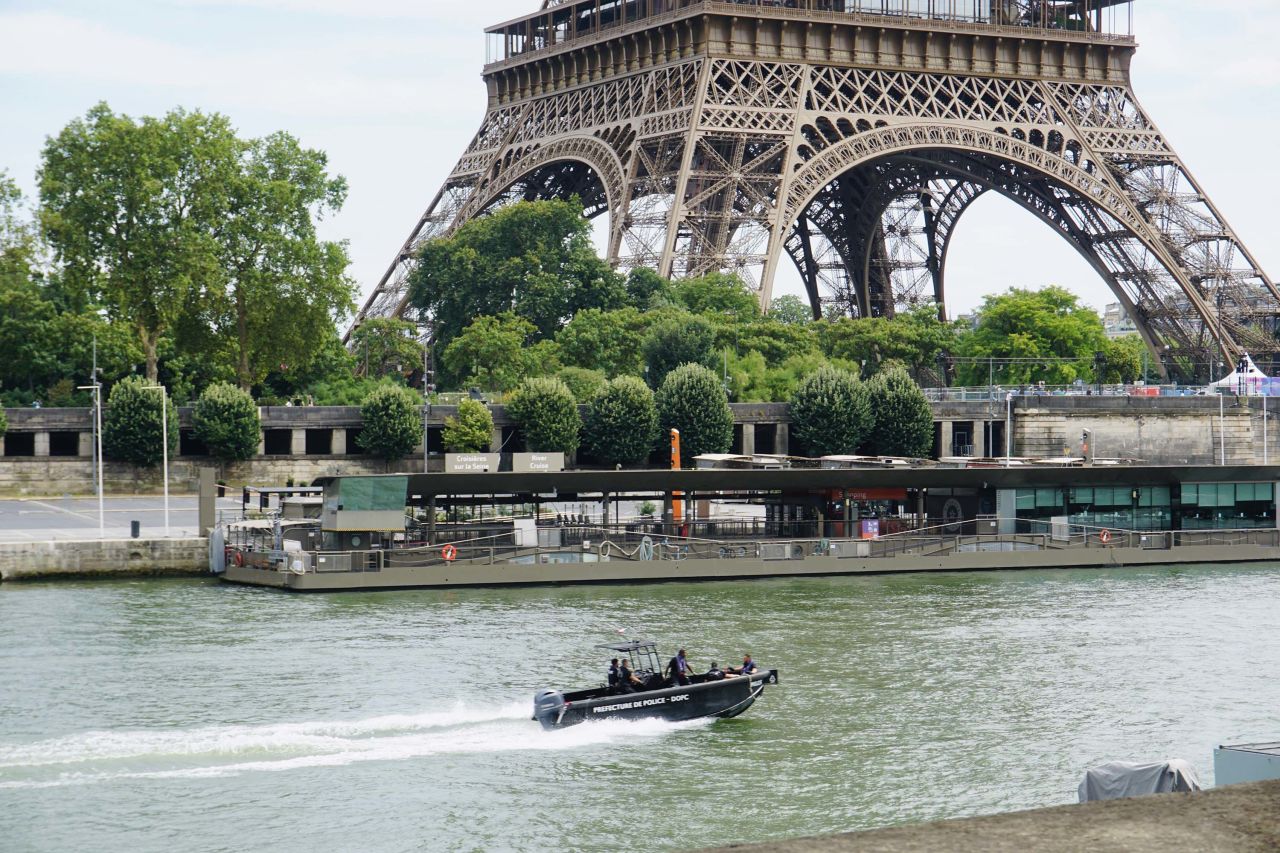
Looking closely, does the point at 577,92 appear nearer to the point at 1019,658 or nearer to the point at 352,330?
the point at 352,330

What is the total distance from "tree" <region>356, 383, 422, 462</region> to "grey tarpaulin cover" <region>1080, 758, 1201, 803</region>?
5571 cm

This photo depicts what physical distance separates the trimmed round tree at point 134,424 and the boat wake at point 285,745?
1663 inches

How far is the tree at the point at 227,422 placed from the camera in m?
71.2

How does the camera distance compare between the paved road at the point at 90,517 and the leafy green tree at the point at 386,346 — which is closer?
the paved road at the point at 90,517

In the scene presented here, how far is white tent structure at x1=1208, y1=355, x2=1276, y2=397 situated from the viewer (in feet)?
275

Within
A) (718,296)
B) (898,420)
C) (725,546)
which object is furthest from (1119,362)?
(725,546)

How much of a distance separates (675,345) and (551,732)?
51.9m

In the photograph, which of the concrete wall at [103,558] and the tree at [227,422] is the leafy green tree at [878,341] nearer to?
the tree at [227,422]

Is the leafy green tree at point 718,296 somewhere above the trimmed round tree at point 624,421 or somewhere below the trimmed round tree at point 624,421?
→ above

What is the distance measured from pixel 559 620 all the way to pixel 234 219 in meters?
38.0

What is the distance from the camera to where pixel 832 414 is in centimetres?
7688

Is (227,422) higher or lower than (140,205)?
lower

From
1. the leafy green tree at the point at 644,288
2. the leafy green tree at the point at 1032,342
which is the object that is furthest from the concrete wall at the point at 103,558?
the leafy green tree at the point at 1032,342

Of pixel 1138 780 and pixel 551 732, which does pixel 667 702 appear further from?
pixel 1138 780
